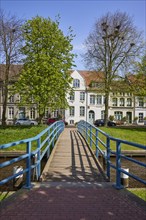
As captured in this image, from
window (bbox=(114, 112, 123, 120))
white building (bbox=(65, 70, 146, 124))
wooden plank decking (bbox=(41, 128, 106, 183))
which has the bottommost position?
wooden plank decking (bbox=(41, 128, 106, 183))

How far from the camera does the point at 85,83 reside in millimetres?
58406

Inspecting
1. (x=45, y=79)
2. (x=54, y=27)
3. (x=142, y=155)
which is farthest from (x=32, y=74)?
(x=142, y=155)

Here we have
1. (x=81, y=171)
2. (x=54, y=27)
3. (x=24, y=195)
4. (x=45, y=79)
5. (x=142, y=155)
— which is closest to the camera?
(x=24, y=195)

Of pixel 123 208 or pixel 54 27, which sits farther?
pixel 54 27

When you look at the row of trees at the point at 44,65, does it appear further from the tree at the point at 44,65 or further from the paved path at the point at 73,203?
the paved path at the point at 73,203

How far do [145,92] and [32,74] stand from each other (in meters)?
11.5

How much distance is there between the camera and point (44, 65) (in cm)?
2261

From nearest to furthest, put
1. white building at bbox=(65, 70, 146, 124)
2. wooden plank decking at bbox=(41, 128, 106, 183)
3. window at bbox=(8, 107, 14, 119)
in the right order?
wooden plank decking at bbox=(41, 128, 106, 183) < window at bbox=(8, 107, 14, 119) < white building at bbox=(65, 70, 146, 124)

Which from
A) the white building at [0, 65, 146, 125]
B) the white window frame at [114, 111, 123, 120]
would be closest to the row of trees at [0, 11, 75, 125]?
the white building at [0, 65, 146, 125]

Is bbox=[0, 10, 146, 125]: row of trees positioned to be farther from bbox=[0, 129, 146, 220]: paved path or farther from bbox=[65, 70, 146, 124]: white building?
bbox=[65, 70, 146, 124]: white building

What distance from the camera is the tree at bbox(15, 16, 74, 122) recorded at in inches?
909

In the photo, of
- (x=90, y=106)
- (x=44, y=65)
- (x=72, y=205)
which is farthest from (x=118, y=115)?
(x=72, y=205)

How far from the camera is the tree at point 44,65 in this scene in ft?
75.7

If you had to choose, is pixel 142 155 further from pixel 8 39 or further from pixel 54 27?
pixel 8 39
